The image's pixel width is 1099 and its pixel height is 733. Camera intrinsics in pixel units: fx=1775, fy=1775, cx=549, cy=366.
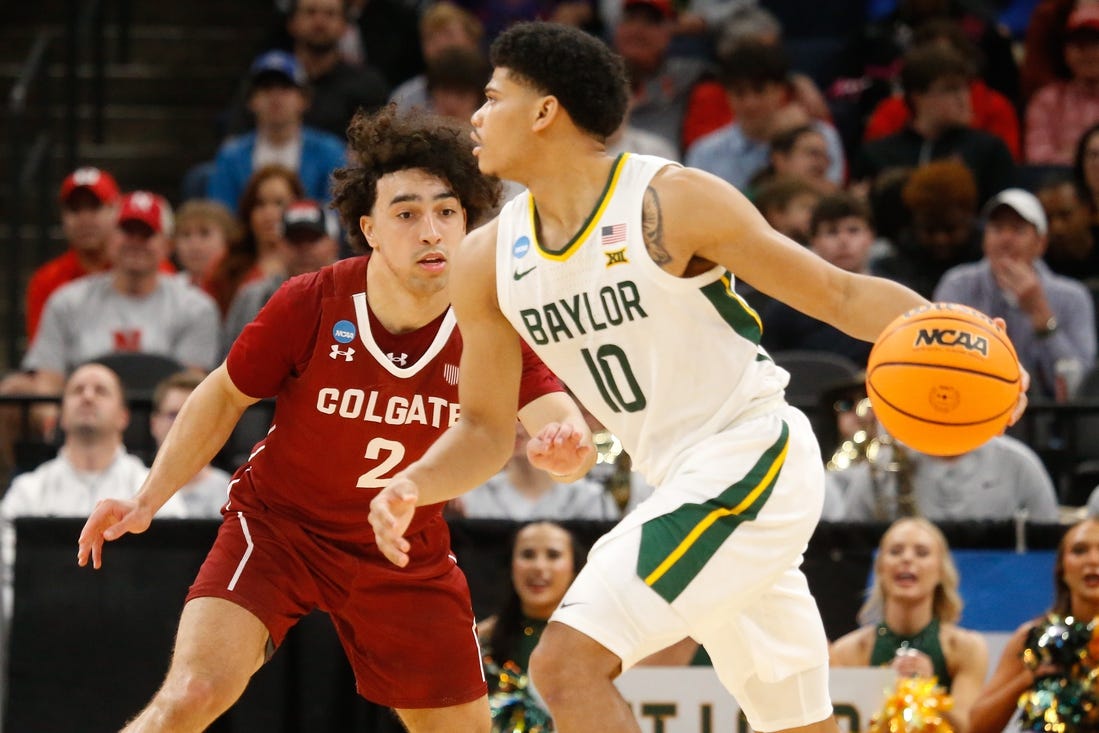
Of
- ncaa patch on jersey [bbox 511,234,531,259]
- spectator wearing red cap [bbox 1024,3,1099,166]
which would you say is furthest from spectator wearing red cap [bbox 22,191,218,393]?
ncaa patch on jersey [bbox 511,234,531,259]

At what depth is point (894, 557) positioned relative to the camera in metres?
7.25

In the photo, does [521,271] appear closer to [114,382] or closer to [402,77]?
[114,382]

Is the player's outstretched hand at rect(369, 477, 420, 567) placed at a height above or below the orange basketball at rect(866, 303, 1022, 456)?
below

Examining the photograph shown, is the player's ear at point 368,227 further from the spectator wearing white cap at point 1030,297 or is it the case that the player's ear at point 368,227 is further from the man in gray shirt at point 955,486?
the spectator wearing white cap at point 1030,297

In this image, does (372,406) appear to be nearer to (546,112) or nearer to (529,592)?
(546,112)

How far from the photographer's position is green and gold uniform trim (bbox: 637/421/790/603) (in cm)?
430

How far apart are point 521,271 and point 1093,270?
618 centimetres

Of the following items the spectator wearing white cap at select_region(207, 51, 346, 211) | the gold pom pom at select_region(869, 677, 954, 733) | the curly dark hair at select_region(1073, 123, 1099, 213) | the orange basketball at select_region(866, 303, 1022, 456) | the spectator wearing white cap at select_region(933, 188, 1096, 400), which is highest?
the spectator wearing white cap at select_region(207, 51, 346, 211)

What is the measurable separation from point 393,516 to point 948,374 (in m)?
1.37

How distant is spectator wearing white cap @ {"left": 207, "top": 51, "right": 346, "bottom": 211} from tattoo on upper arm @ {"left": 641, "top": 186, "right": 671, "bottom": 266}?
6385 mm

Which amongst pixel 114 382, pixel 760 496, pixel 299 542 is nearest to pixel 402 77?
pixel 114 382

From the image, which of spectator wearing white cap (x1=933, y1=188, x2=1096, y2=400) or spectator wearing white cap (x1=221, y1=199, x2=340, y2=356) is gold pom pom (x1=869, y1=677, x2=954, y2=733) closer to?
spectator wearing white cap (x1=933, y1=188, x2=1096, y2=400)

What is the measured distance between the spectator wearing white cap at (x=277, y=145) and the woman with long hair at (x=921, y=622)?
15.6ft

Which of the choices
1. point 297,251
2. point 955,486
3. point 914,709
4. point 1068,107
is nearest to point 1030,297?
point 955,486
